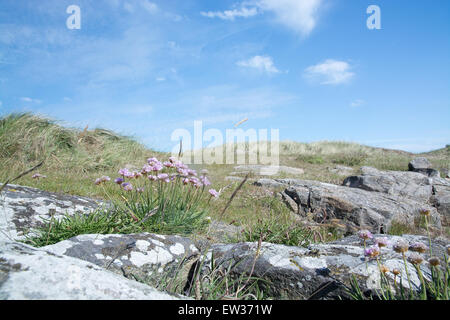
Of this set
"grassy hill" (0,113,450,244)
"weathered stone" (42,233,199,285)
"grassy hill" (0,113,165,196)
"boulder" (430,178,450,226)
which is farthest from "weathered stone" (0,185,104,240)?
"boulder" (430,178,450,226)

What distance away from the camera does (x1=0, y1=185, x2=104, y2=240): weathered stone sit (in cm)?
315

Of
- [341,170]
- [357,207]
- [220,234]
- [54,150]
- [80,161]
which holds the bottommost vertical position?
[220,234]

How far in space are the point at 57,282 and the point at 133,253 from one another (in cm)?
134

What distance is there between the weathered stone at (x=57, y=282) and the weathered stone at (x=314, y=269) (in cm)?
90

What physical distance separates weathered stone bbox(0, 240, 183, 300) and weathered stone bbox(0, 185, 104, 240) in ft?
6.26

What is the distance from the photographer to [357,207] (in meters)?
6.16

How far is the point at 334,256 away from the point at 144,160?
12.6 m

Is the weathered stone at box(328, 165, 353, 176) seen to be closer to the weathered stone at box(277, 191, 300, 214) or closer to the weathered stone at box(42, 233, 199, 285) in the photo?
the weathered stone at box(277, 191, 300, 214)

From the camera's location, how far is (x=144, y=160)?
14.1m

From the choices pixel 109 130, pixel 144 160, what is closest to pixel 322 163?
pixel 144 160

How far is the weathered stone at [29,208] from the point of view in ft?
10.3

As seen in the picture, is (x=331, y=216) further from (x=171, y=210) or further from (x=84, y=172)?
(x=84, y=172)

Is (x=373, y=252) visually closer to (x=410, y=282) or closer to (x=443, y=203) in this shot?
(x=410, y=282)

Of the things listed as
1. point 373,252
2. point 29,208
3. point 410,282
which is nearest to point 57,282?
point 373,252
